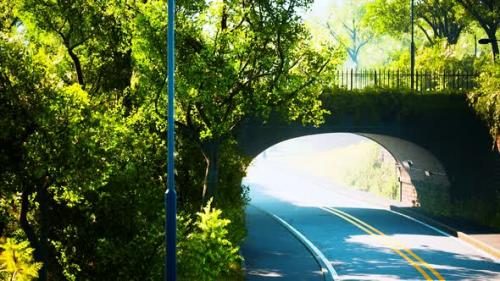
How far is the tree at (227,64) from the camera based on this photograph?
16891 mm

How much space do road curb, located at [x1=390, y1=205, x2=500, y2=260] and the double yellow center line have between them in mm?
2585

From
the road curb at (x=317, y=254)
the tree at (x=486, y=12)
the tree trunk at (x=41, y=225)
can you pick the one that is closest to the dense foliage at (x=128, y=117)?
the tree trunk at (x=41, y=225)

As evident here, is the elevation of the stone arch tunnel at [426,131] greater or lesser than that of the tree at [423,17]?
lesser

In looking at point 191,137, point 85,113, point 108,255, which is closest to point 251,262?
point 191,137

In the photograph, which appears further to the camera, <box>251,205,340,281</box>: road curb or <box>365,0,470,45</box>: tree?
<box>365,0,470,45</box>: tree

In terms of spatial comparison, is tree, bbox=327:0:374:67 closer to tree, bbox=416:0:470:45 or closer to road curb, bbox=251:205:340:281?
tree, bbox=416:0:470:45

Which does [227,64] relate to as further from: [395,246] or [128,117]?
[395,246]

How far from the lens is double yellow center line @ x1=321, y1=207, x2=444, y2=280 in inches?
824

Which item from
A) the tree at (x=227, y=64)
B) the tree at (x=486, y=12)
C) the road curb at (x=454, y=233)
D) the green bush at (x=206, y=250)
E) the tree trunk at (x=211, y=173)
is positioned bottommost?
the road curb at (x=454, y=233)

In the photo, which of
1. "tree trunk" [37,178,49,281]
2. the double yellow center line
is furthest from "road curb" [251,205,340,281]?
"tree trunk" [37,178,49,281]

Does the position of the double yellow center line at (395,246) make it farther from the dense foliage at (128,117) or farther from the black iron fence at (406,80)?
the black iron fence at (406,80)

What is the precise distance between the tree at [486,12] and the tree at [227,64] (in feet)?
61.6

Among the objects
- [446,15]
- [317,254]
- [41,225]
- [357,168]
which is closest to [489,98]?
[317,254]

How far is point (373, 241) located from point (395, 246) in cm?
139
